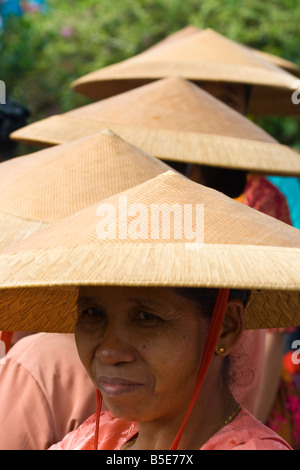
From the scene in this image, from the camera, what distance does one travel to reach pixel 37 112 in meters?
9.72

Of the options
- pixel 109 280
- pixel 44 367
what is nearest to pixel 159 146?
pixel 44 367

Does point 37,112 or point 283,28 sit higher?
point 283,28

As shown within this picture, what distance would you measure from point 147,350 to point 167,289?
0.12m

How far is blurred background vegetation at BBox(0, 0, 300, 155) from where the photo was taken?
8625 mm

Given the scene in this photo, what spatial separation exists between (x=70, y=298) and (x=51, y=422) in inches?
14.8

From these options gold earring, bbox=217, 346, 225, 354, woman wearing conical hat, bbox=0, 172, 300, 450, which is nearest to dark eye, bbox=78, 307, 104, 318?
woman wearing conical hat, bbox=0, 172, 300, 450

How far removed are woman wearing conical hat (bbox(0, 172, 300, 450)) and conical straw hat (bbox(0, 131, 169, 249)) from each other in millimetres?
577

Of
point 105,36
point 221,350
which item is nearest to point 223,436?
point 221,350

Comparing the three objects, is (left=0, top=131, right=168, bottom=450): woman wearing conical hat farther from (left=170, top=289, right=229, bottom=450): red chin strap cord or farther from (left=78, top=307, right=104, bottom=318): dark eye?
(left=170, top=289, right=229, bottom=450): red chin strap cord

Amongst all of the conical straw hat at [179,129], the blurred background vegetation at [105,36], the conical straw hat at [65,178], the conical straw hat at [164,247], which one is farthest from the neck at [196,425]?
the blurred background vegetation at [105,36]

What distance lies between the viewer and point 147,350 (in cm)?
164

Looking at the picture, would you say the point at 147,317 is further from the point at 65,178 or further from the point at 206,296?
the point at 65,178

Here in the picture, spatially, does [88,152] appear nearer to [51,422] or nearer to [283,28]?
[51,422]

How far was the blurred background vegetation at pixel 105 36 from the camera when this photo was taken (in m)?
8.62
